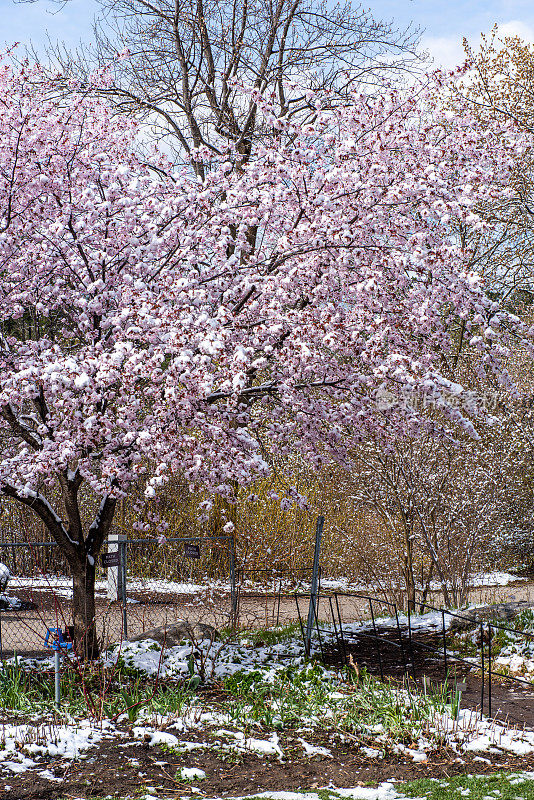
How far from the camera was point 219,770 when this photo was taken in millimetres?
4816

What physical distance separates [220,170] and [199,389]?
3.12 metres

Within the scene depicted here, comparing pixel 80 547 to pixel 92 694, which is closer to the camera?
pixel 92 694

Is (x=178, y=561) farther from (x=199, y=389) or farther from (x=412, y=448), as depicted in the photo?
(x=199, y=389)

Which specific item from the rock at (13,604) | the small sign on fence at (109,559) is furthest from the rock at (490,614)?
the rock at (13,604)

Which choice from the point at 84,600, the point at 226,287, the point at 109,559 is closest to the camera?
the point at 226,287

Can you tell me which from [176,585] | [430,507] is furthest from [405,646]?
Answer: [176,585]

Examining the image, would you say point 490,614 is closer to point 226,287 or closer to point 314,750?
point 314,750

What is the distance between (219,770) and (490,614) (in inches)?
225

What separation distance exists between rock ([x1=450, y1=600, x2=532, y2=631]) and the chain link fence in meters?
2.81

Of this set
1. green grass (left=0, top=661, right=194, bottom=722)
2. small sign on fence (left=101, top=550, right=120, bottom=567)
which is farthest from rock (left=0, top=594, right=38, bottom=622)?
green grass (left=0, top=661, right=194, bottom=722)

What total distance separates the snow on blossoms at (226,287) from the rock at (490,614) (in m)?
3.03

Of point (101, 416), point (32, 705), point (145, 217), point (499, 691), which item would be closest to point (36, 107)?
point (145, 217)

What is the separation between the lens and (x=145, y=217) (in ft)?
22.9

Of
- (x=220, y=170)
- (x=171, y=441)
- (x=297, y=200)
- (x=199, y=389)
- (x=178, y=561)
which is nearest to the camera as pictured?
(x=199, y=389)
